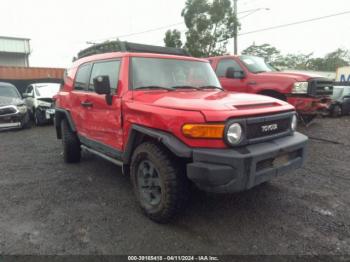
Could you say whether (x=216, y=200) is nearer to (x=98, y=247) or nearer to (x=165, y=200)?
(x=165, y=200)

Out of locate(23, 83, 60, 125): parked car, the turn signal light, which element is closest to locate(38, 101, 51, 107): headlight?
locate(23, 83, 60, 125): parked car

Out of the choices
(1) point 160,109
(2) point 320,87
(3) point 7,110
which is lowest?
(3) point 7,110

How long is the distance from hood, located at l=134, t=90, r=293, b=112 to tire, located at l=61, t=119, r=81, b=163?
2345mm

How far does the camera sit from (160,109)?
2881 millimetres

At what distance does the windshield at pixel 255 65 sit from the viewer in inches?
285

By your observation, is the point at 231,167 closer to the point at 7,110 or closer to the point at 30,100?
the point at 7,110

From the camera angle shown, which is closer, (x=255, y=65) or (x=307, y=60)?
(x=255, y=65)

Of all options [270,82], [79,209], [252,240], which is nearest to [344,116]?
[270,82]

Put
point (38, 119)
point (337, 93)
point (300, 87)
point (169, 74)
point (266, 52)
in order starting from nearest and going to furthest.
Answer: point (169, 74) < point (300, 87) < point (38, 119) < point (337, 93) < point (266, 52)

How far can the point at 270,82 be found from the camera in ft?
22.0

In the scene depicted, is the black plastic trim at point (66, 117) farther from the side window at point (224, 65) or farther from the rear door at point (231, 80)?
the side window at point (224, 65)

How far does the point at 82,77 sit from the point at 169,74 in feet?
5.91

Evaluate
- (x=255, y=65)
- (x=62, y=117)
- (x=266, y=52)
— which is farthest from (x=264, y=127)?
(x=266, y=52)

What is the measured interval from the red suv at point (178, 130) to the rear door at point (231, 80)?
10.2ft
